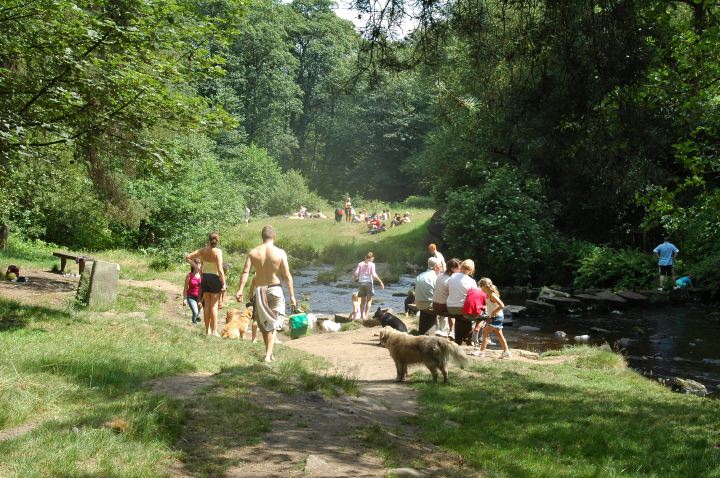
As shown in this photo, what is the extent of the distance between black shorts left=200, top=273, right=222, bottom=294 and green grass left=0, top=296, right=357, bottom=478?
997 millimetres

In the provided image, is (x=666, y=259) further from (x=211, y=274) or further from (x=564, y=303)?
(x=211, y=274)

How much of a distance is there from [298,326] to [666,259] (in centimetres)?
1398

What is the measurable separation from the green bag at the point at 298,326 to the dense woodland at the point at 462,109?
4.30 meters

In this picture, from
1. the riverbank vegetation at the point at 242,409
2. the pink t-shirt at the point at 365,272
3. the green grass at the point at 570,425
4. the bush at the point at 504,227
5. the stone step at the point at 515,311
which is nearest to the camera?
the riverbank vegetation at the point at 242,409

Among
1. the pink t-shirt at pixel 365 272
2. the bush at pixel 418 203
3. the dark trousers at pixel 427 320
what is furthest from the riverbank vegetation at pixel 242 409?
the bush at pixel 418 203

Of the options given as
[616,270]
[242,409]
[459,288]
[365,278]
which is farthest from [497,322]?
[616,270]

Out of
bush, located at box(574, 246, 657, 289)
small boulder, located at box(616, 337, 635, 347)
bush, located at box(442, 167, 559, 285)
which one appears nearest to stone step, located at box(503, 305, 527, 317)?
small boulder, located at box(616, 337, 635, 347)

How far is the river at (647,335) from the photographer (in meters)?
14.1

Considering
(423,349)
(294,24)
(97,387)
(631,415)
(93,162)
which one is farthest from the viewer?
(294,24)

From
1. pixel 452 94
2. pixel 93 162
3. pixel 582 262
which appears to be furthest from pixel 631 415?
pixel 582 262

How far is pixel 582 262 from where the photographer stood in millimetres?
27375

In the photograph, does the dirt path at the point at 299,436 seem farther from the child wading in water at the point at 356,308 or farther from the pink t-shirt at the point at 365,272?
the child wading in water at the point at 356,308

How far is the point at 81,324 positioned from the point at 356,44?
631 cm

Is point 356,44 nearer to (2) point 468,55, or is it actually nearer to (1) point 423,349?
(2) point 468,55
